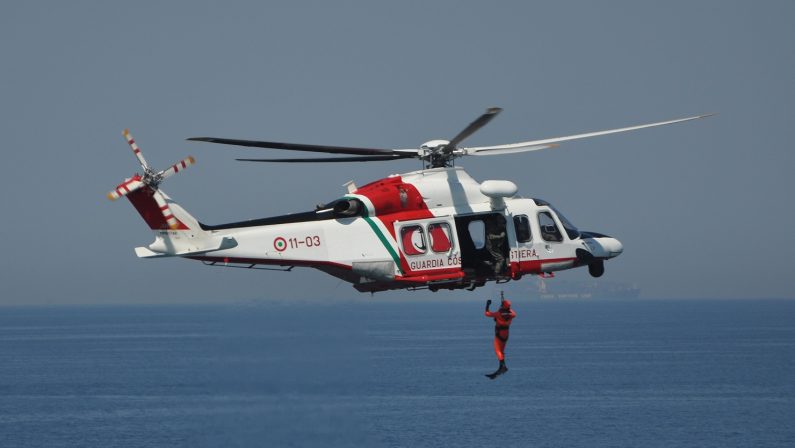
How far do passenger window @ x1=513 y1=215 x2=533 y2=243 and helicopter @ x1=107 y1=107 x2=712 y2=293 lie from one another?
3 cm

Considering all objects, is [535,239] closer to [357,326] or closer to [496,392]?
[357,326]

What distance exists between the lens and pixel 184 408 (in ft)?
328

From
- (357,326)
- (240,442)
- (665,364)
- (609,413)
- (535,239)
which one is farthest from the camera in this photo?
(665,364)

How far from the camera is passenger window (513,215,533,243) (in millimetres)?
26484

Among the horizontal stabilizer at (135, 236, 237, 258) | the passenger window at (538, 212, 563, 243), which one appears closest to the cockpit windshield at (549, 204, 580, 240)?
the passenger window at (538, 212, 563, 243)

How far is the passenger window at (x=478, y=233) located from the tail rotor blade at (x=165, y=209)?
700 cm

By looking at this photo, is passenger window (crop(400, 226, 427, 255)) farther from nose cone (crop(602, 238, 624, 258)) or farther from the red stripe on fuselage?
nose cone (crop(602, 238, 624, 258))

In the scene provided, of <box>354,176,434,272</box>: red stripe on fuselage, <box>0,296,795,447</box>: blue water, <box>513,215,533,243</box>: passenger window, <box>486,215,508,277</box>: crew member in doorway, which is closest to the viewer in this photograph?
<box>354,176,434,272</box>: red stripe on fuselage

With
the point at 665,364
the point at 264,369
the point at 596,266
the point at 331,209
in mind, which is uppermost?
the point at 331,209

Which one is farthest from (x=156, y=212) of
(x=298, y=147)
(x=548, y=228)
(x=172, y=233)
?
(x=548, y=228)

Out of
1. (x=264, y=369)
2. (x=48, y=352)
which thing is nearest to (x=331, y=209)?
(x=264, y=369)

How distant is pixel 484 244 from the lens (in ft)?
84.5

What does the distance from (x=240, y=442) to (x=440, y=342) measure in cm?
12178

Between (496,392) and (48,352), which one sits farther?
(48,352)
